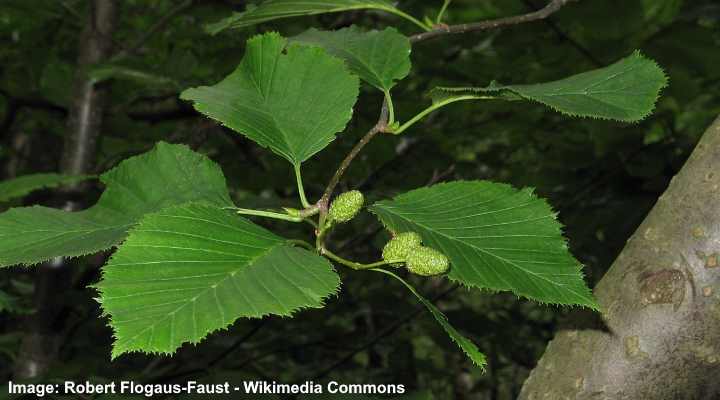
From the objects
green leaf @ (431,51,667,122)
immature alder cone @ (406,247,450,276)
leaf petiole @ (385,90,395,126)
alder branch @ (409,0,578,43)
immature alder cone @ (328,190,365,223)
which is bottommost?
immature alder cone @ (406,247,450,276)

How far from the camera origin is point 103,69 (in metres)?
2.00

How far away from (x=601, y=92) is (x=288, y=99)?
1.43 feet

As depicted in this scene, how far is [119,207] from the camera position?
1.01m

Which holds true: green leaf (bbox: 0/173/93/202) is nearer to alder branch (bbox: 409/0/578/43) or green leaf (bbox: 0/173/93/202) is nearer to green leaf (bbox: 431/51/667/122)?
alder branch (bbox: 409/0/578/43)

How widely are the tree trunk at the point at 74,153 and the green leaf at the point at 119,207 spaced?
1244mm

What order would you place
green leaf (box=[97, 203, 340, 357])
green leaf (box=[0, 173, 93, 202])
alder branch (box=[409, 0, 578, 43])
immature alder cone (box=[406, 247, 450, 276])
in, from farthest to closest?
1. green leaf (box=[0, 173, 93, 202])
2. alder branch (box=[409, 0, 578, 43])
3. immature alder cone (box=[406, 247, 450, 276])
4. green leaf (box=[97, 203, 340, 357])

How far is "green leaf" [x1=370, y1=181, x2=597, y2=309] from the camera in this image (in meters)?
0.81

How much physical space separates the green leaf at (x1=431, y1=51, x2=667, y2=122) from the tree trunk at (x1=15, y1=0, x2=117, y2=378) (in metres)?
1.61

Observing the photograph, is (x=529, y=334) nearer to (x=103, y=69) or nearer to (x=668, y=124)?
(x=668, y=124)

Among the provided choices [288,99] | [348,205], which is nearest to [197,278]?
[348,205]

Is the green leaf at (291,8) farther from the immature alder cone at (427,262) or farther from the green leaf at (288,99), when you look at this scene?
the immature alder cone at (427,262)

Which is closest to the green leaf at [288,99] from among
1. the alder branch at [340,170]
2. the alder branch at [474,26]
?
the alder branch at [340,170]

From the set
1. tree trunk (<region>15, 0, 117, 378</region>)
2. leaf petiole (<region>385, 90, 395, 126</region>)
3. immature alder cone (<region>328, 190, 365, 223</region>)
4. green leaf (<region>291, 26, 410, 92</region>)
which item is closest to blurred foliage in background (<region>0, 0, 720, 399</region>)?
tree trunk (<region>15, 0, 117, 378</region>)

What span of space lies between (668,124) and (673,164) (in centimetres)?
20
